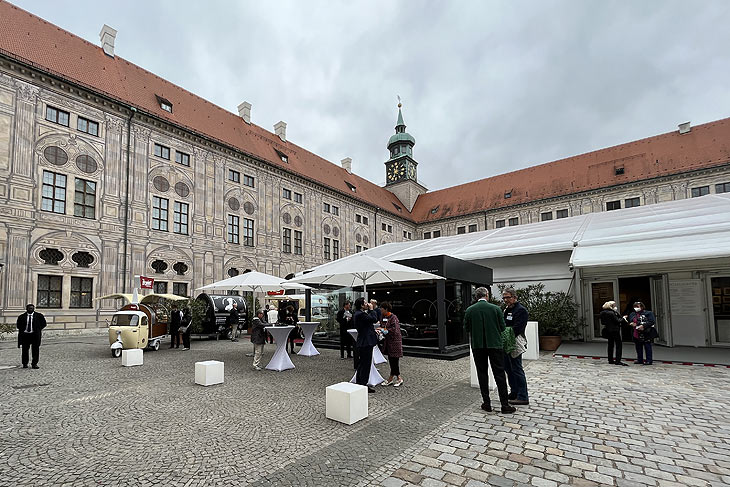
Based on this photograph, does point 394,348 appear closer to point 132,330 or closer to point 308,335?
point 308,335

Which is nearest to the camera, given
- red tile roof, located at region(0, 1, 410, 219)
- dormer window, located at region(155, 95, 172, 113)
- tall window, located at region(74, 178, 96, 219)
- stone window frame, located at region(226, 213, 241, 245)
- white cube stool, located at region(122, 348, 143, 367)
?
white cube stool, located at region(122, 348, 143, 367)

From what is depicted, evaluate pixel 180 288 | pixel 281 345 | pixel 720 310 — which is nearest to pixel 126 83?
pixel 180 288

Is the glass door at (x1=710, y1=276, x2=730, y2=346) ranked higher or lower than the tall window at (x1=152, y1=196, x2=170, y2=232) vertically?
lower

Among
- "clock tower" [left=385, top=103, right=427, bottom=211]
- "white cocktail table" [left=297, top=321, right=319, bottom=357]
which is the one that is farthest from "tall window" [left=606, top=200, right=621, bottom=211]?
"white cocktail table" [left=297, top=321, right=319, bottom=357]

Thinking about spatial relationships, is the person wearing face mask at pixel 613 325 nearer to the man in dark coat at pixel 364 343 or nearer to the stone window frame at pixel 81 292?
the man in dark coat at pixel 364 343

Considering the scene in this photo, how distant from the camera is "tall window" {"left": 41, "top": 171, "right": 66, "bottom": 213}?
62.3 ft

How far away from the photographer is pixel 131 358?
31.8ft

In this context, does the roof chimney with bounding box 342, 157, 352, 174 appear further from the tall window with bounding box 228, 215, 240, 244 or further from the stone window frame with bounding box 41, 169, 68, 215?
the stone window frame with bounding box 41, 169, 68, 215

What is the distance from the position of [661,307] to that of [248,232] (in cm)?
2472

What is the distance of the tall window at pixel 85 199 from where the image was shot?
65.9 feet

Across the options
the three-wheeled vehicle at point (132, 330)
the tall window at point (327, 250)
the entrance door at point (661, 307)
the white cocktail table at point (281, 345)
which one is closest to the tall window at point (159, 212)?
the three-wheeled vehicle at point (132, 330)

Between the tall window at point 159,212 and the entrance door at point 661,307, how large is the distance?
24788 millimetres

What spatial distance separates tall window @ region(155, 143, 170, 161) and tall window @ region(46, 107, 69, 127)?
4726 millimetres

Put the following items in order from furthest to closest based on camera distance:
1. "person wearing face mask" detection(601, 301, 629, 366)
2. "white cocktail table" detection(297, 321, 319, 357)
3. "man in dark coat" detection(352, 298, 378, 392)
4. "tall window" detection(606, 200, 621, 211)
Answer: "tall window" detection(606, 200, 621, 211)
"white cocktail table" detection(297, 321, 319, 357)
"person wearing face mask" detection(601, 301, 629, 366)
"man in dark coat" detection(352, 298, 378, 392)
